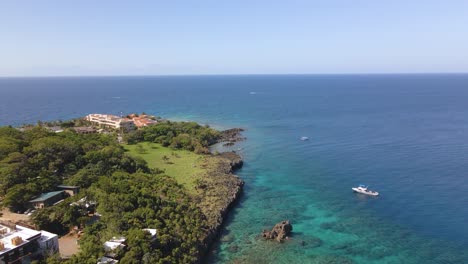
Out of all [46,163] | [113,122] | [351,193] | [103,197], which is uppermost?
[46,163]

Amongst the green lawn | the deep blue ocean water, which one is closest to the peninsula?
the green lawn

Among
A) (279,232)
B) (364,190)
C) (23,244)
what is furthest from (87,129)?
(364,190)

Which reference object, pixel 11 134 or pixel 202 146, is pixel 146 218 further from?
pixel 202 146

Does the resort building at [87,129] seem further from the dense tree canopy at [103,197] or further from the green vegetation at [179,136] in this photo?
the dense tree canopy at [103,197]

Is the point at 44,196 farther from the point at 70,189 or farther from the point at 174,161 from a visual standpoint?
the point at 174,161

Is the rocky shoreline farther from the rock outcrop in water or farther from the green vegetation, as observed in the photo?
the green vegetation

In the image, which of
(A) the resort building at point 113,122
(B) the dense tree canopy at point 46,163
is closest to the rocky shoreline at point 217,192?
(B) the dense tree canopy at point 46,163
